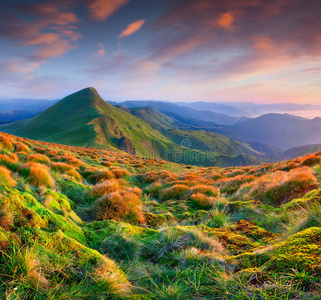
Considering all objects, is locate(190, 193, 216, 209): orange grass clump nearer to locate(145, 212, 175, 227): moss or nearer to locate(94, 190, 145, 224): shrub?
locate(145, 212, 175, 227): moss

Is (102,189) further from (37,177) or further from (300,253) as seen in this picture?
(300,253)

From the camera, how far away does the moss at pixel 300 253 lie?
1775mm

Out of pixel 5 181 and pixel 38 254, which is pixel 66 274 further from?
pixel 5 181

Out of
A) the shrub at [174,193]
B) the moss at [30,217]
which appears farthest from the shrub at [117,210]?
the shrub at [174,193]

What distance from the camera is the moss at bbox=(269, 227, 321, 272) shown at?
5.82ft

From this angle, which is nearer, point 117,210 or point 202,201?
point 117,210

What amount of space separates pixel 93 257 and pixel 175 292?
1.17 metres

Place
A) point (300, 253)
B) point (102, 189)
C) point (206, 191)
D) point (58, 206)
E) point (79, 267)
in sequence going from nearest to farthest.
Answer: point (300, 253), point (79, 267), point (58, 206), point (102, 189), point (206, 191)

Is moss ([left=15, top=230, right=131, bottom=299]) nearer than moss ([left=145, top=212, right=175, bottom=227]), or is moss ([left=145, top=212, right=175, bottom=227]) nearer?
moss ([left=15, top=230, right=131, bottom=299])

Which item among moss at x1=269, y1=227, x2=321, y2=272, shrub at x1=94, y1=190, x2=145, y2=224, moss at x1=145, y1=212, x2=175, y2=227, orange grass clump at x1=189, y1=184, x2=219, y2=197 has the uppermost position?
moss at x1=269, y1=227, x2=321, y2=272

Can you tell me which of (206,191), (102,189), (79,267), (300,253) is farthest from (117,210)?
(206,191)

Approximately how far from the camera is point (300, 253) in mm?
1951

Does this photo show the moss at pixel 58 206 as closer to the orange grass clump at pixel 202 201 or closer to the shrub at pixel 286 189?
the orange grass clump at pixel 202 201

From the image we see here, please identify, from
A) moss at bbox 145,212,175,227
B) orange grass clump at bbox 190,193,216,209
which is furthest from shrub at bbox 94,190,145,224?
orange grass clump at bbox 190,193,216,209
